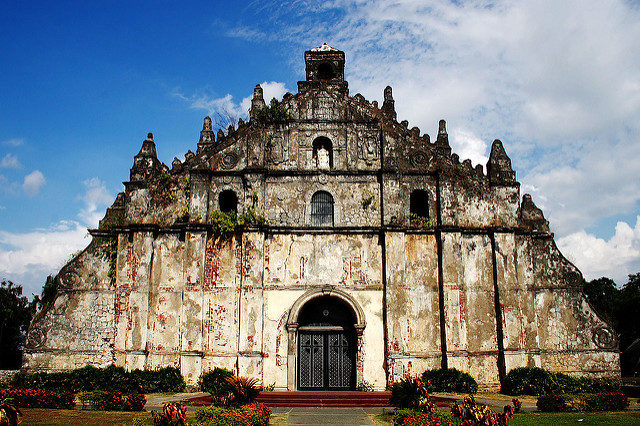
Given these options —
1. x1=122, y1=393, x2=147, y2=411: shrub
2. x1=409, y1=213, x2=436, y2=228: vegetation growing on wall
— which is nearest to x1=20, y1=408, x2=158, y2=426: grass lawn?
x1=122, y1=393, x2=147, y2=411: shrub

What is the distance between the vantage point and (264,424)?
13.1 meters

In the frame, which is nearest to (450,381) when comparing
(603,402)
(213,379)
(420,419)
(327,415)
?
(603,402)

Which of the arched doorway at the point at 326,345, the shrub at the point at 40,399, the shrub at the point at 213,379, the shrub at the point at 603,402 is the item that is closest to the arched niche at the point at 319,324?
the arched doorway at the point at 326,345

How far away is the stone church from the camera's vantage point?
21.9 metres

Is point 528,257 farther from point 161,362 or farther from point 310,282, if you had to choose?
point 161,362

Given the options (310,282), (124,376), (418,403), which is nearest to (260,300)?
(310,282)

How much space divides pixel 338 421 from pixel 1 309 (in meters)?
41.0

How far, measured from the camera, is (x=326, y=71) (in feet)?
91.2

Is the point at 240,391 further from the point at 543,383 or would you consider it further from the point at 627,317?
the point at 627,317

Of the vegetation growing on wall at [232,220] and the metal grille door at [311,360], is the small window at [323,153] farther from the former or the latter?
the metal grille door at [311,360]

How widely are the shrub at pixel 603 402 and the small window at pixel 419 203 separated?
9.63 meters

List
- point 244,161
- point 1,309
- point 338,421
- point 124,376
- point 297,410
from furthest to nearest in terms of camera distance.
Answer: point 1,309
point 244,161
point 124,376
point 297,410
point 338,421

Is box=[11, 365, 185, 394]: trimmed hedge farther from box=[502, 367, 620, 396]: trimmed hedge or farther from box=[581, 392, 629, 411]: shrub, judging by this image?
box=[581, 392, 629, 411]: shrub

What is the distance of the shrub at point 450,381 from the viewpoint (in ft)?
68.2
